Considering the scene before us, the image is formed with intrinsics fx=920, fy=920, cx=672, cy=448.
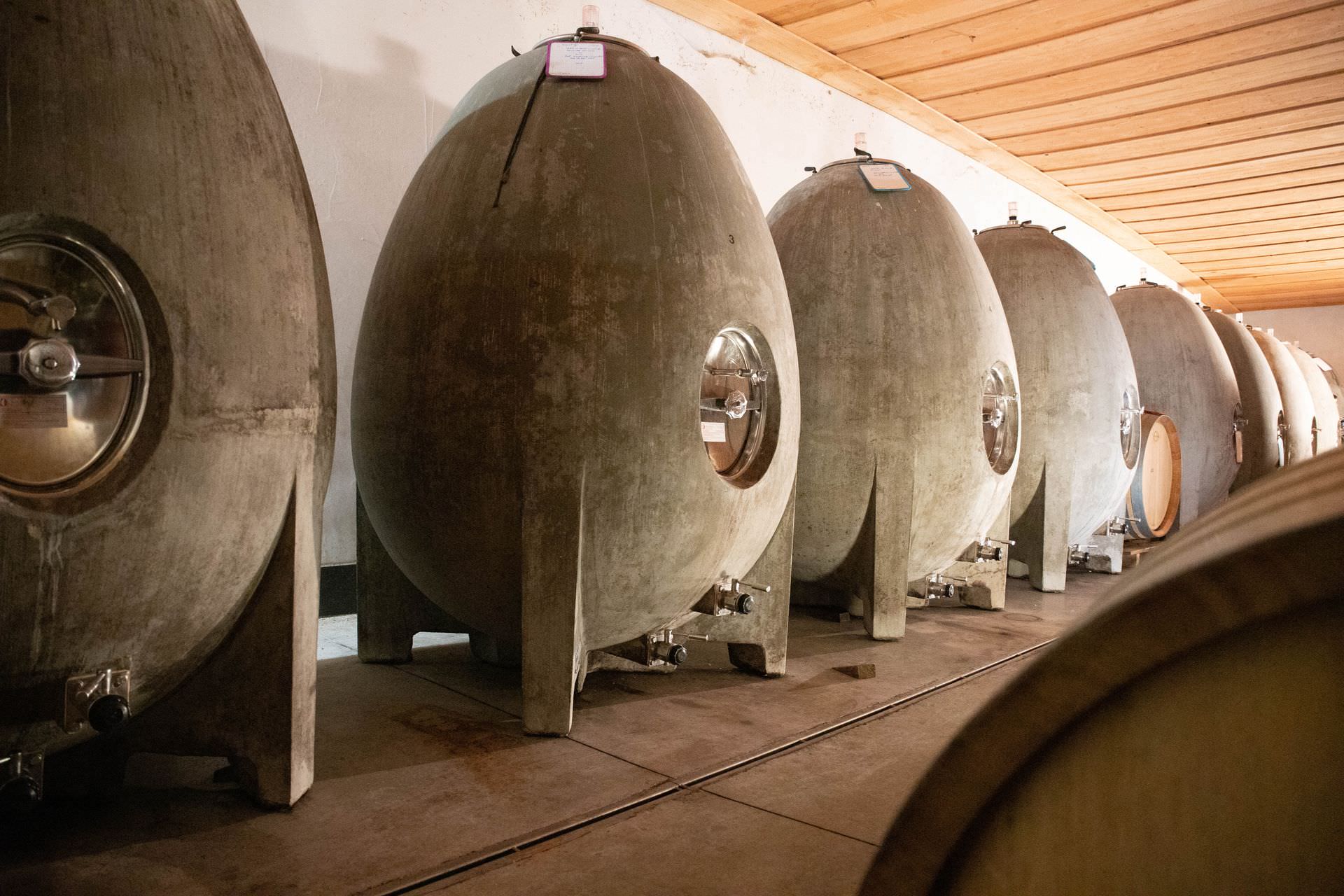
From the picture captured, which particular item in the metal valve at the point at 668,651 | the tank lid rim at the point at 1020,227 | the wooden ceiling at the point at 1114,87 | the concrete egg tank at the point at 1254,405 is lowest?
the metal valve at the point at 668,651

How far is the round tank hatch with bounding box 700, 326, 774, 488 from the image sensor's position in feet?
9.51

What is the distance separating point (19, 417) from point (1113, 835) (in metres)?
1.86

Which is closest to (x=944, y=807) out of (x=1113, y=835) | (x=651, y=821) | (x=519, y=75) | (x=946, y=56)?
(x=1113, y=835)

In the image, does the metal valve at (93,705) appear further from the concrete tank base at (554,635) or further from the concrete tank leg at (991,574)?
the concrete tank leg at (991,574)

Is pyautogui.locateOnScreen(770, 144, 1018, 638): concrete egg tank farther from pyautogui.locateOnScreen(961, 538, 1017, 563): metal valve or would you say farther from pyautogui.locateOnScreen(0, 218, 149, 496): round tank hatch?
pyautogui.locateOnScreen(0, 218, 149, 496): round tank hatch

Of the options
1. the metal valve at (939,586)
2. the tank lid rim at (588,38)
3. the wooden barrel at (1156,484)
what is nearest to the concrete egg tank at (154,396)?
the tank lid rim at (588,38)

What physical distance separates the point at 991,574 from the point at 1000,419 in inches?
35.8

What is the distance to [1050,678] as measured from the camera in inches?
23.0

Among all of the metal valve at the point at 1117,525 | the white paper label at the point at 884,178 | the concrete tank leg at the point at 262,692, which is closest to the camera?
the concrete tank leg at the point at 262,692

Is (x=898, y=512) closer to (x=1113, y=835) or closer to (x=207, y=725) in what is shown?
(x=207, y=725)

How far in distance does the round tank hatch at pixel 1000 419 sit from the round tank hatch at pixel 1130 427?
4.69 ft

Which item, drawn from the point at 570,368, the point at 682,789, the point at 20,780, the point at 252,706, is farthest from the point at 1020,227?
the point at 20,780

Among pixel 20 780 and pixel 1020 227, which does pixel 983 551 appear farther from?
pixel 20 780

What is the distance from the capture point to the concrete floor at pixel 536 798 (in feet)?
6.21
